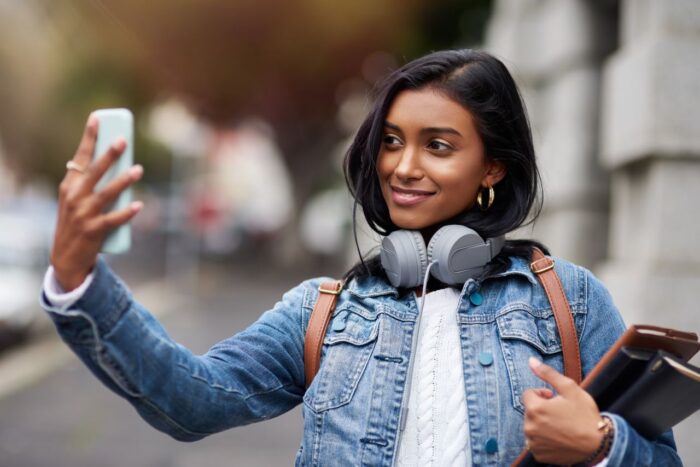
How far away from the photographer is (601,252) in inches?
183

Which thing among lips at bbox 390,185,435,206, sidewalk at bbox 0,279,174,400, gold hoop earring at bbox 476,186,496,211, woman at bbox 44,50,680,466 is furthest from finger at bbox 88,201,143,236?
sidewalk at bbox 0,279,174,400

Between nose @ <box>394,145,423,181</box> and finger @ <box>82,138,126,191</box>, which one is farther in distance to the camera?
nose @ <box>394,145,423,181</box>

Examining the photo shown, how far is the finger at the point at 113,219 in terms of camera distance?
1.50 meters

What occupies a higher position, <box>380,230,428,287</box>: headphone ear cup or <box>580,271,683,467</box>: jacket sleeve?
<box>380,230,428,287</box>: headphone ear cup

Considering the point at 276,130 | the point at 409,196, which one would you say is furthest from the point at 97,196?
the point at 276,130

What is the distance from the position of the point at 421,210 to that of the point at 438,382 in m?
0.43

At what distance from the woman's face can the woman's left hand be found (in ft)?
1.77

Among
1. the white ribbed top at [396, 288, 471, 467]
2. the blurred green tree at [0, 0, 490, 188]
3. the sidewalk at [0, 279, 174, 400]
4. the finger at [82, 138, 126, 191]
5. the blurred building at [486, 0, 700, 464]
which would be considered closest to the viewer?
the finger at [82, 138, 126, 191]

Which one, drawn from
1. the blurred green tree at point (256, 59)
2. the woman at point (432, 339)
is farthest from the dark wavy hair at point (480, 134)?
the blurred green tree at point (256, 59)

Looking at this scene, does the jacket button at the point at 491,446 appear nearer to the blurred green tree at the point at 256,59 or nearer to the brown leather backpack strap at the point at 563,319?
the brown leather backpack strap at the point at 563,319

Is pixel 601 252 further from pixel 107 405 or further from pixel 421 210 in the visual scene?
pixel 107 405

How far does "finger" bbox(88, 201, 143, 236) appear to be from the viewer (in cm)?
150

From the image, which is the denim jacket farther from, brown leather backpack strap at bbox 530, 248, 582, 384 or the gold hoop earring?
the gold hoop earring

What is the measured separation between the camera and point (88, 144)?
1508 millimetres
